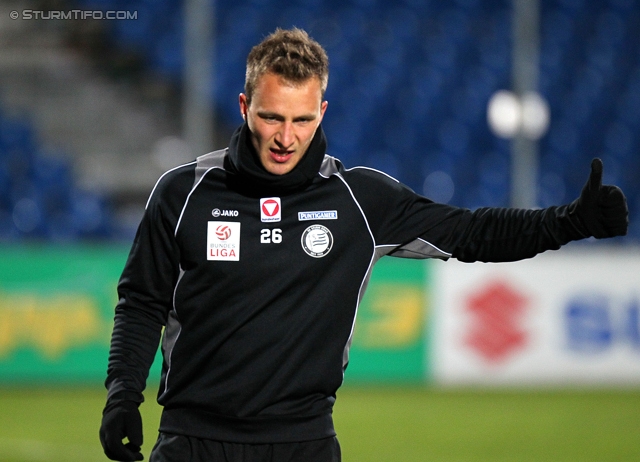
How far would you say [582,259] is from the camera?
997 centimetres

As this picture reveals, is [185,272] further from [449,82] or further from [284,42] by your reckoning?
[449,82]

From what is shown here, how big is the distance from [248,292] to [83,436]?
15.7 ft

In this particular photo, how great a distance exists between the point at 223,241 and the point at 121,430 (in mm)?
559

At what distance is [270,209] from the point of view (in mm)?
2990

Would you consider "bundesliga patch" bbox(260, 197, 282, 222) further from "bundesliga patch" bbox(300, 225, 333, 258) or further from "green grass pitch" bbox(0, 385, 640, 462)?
"green grass pitch" bbox(0, 385, 640, 462)

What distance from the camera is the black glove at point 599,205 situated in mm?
2863

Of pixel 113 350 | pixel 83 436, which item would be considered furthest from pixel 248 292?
pixel 83 436

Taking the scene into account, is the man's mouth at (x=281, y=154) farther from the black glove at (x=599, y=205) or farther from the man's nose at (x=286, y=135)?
the black glove at (x=599, y=205)

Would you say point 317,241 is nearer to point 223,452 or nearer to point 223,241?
point 223,241

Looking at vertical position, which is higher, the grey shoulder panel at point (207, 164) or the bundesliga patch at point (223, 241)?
the grey shoulder panel at point (207, 164)
